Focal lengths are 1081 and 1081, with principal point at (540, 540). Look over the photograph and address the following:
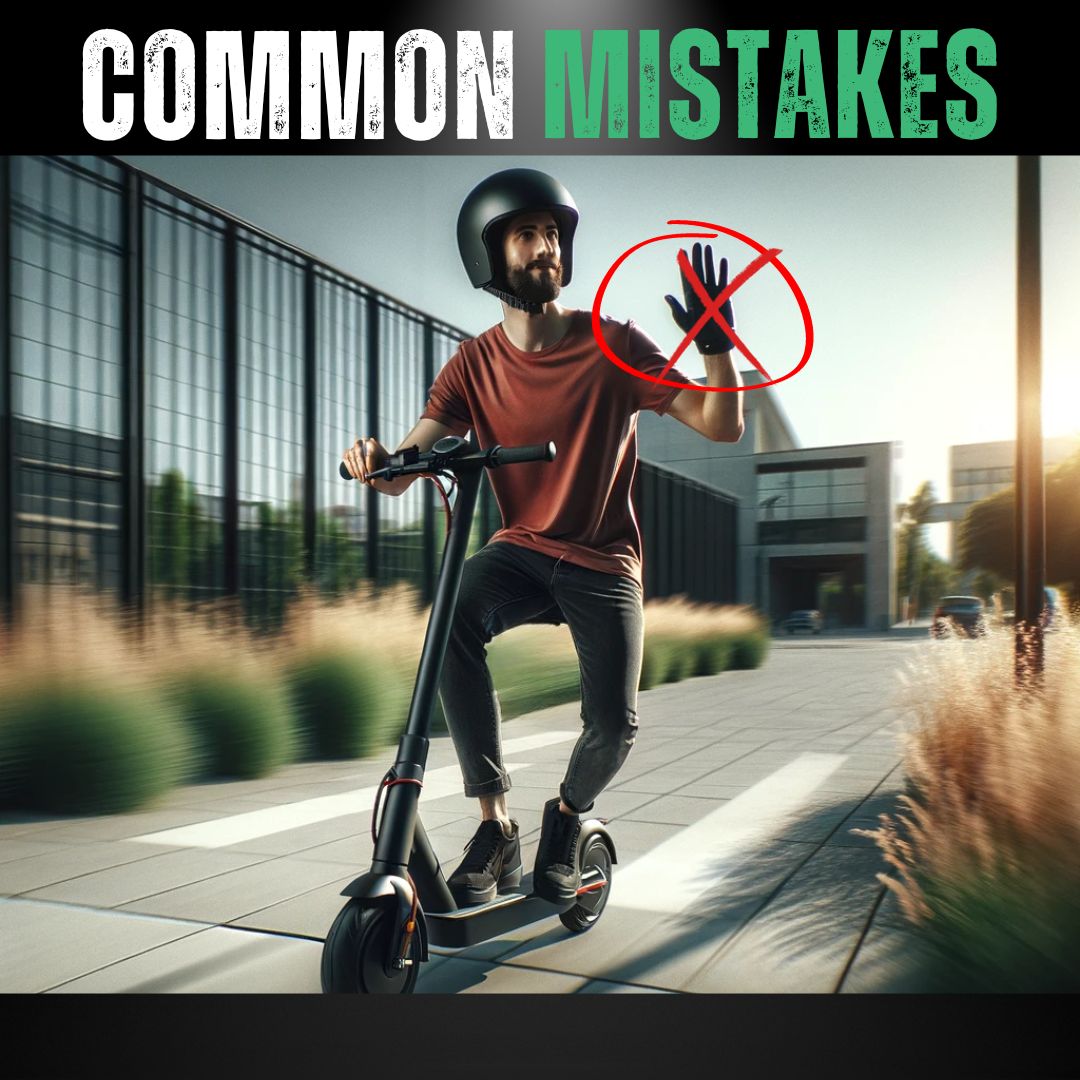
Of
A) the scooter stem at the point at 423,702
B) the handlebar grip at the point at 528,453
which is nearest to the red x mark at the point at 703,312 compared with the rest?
the handlebar grip at the point at 528,453

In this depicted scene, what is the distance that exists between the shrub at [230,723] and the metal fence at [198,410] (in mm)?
460

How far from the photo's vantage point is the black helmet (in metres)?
2.39

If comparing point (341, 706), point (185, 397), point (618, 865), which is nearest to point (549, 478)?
point (618, 865)

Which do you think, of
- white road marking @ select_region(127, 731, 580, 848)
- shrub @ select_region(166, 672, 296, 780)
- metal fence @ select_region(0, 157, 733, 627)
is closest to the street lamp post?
metal fence @ select_region(0, 157, 733, 627)

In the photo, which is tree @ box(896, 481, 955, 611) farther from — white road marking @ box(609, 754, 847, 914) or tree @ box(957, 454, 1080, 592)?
white road marking @ box(609, 754, 847, 914)

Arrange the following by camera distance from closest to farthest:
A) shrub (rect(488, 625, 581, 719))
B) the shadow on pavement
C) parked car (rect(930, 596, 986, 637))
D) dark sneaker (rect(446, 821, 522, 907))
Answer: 1. dark sneaker (rect(446, 821, 522, 907))
2. the shadow on pavement
3. parked car (rect(930, 596, 986, 637))
4. shrub (rect(488, 625, 581, 719))

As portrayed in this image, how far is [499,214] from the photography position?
240 centimetres

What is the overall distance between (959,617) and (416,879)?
181 centimetres

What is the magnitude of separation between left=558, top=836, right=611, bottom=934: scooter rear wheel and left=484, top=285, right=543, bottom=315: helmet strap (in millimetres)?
1213

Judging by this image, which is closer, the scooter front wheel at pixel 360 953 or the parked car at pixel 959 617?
the scooter front wheel at pixel 360 953

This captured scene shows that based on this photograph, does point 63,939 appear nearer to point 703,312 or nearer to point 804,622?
point 703,312

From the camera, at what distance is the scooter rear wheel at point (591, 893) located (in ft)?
7.96

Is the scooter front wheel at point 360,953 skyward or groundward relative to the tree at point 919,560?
groundward

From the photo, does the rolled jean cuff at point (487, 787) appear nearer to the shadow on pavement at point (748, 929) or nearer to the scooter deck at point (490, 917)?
the scooter deck at point (490, 917)
